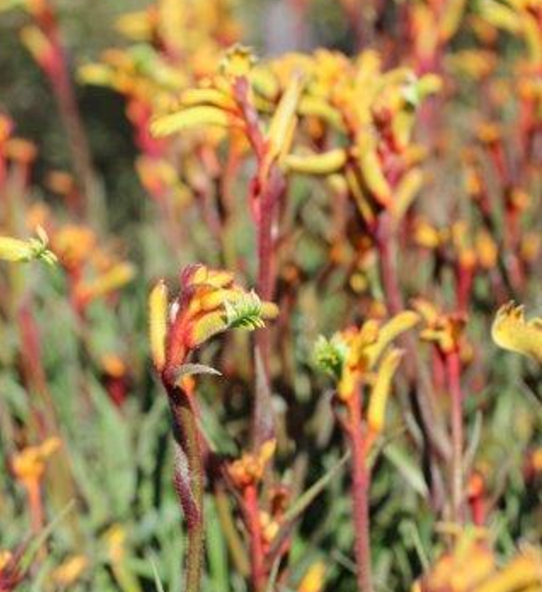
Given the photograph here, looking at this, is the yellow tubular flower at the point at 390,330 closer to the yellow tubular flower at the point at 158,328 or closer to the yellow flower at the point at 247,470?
the yellow flower at the point at 247,470

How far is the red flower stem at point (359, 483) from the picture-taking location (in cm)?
105

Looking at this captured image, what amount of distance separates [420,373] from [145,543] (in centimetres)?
36

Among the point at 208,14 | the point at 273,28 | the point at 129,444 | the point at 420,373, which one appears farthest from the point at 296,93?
the point at 273,28

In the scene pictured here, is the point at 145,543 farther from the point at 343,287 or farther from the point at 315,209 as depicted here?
the point at 315,209

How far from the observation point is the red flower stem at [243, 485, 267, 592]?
1057 mm

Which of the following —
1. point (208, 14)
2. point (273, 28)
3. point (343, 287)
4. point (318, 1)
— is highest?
point (318, 1)

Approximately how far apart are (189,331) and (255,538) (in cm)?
26

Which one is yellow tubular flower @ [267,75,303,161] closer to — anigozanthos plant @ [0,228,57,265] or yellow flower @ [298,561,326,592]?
anigozanthos plant @ [0,228,57,265]

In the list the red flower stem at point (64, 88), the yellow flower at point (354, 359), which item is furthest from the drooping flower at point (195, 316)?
the red flower stem at point (64, 88)

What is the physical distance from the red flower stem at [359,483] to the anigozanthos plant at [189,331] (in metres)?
0.18

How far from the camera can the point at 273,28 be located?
373 cm

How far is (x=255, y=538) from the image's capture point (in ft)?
3.49

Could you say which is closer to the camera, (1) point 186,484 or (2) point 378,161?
(1) point 186,484

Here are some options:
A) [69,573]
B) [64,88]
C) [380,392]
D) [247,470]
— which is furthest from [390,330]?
[64,88]
